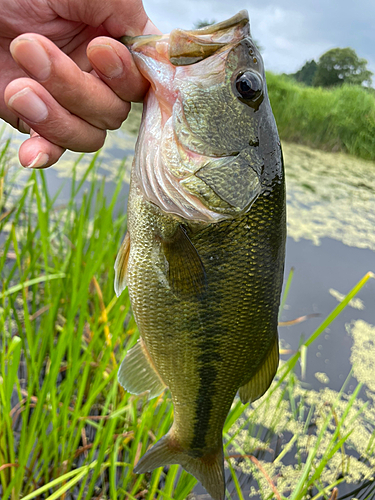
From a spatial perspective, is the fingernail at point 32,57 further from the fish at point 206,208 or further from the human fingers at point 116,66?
the fish at point 206,208

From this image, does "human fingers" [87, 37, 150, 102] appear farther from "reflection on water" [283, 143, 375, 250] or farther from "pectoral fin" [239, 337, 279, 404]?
"reflection on water" [283, 143, 375, 250]

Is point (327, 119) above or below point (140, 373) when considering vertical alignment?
above

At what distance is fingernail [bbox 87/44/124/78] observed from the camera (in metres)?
1.00

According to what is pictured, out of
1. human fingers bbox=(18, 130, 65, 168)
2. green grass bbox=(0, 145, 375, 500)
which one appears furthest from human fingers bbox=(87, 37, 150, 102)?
green grass bbox=(0, 145, 375, 500)

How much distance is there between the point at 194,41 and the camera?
0.97 metres

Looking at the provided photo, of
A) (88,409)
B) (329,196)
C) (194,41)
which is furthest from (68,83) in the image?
(329,196)

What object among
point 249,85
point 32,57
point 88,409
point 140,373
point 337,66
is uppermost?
point 337,66

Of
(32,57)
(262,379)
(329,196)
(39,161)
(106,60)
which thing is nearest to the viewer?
(32,57)

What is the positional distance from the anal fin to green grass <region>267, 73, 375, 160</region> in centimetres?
874

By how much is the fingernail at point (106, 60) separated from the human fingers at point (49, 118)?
17 centimetres

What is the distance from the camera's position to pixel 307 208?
6570 mm

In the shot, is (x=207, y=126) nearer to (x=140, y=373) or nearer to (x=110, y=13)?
(x=110, y=13)

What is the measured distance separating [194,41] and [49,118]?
48 cm

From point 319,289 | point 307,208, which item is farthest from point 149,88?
point 307,208
